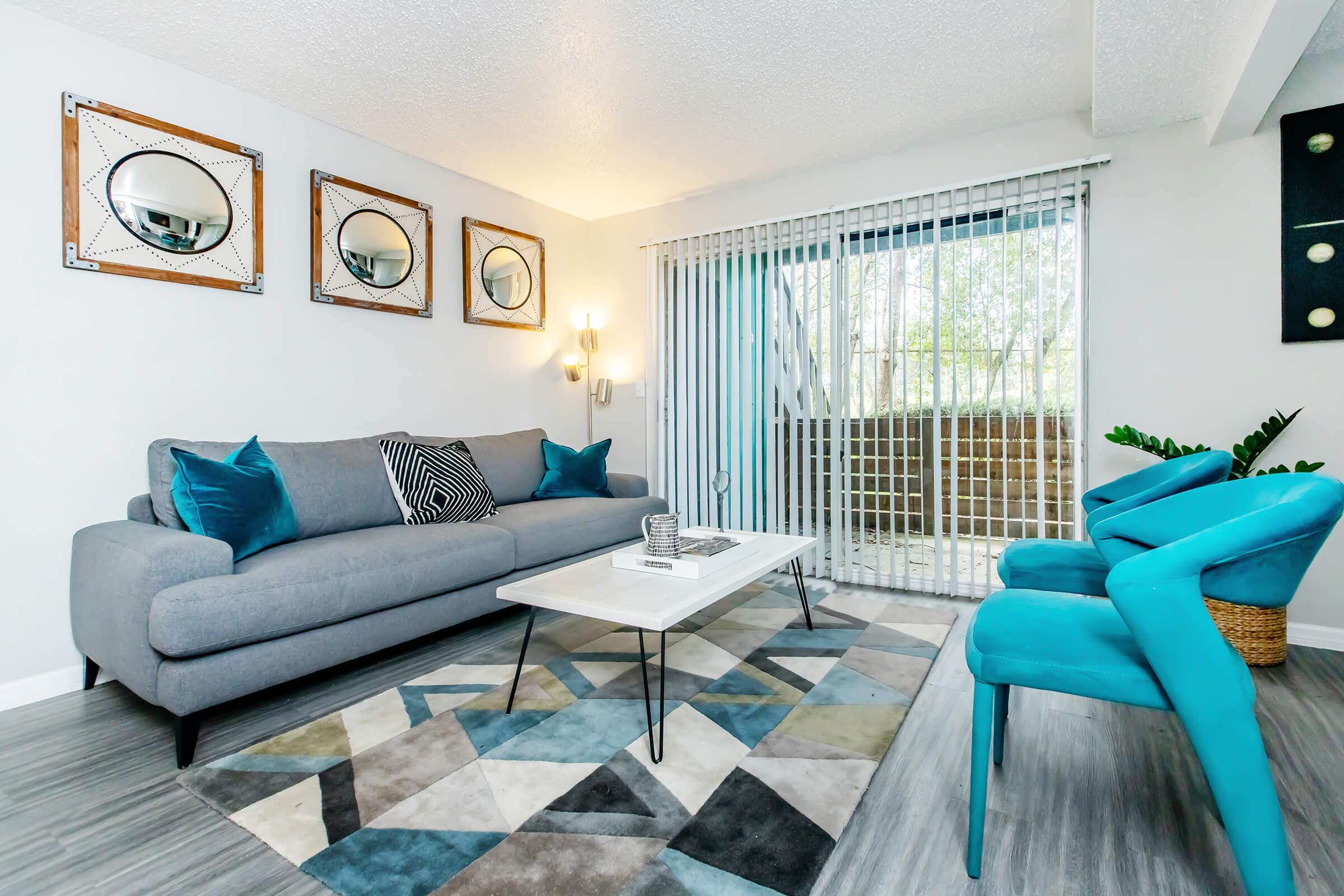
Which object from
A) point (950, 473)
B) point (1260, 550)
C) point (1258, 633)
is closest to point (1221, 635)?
point (1260, 550)

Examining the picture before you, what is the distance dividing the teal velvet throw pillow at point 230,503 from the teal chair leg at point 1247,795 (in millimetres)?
2827

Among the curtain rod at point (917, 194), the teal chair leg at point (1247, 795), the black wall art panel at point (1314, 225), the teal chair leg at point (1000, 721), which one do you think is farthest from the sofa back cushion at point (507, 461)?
the black wall art panel at point (1314, 225)

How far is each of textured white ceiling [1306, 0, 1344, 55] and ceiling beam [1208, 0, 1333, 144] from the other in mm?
265

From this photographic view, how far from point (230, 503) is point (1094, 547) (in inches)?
121

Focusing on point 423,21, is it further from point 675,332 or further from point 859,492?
point 859,492

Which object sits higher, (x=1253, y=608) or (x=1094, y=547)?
(x=1094, y=547)

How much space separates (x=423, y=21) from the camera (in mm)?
2424

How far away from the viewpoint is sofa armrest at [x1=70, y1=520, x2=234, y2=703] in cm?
194

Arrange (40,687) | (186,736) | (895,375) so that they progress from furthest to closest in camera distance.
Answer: (895,375), (40,687), (186,736)

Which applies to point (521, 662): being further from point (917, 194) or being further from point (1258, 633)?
point (917, 194)

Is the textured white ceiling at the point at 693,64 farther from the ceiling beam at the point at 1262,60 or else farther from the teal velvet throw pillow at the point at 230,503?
the teal velvet throw pillow at the point at 230,503

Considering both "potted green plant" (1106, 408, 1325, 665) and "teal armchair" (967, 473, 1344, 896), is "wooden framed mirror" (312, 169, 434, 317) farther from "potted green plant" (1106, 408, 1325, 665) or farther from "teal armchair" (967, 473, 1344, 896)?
"potted green plant" (1106, 408, 1325, 665)

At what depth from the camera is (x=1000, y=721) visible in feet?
5.91

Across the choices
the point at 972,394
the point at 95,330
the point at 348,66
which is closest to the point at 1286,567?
the point at 972,394
